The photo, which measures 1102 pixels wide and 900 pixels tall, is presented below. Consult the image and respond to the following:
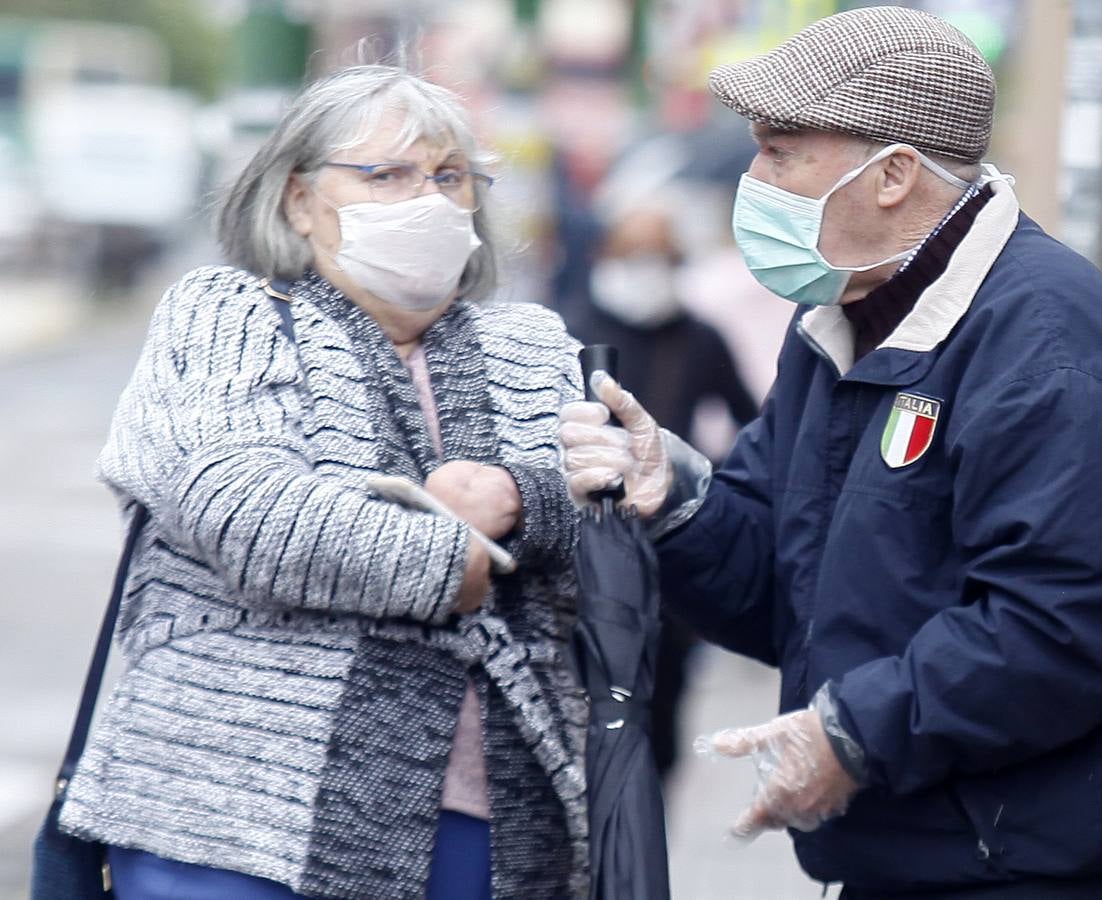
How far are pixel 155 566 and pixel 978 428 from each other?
1.21 meters

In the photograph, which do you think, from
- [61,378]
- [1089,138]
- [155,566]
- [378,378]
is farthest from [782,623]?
[61,378]

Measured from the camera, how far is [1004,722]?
7.63 ft

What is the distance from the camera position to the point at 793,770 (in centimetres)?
244

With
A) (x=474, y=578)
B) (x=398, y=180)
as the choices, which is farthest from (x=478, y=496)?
(x=398, y=180)

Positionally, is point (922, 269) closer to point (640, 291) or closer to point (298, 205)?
point (298, 205)

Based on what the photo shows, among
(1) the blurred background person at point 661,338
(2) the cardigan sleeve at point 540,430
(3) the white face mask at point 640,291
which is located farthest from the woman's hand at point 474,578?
(3) the white face mask at point 640,291

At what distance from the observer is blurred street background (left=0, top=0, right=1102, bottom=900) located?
495 cm

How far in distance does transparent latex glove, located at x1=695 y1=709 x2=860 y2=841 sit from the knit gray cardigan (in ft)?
1.05

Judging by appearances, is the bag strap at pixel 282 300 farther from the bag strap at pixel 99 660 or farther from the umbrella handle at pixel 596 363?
the umbrella handle at pixel 596 363

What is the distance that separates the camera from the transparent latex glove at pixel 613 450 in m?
2.69

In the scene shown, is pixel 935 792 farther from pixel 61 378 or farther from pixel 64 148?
pixel 64 148

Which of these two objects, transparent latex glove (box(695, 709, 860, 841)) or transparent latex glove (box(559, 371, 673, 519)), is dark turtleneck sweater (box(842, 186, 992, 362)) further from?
transparent latex glove (box(695, 709, 860, 841))

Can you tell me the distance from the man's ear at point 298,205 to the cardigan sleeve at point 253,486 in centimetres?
19

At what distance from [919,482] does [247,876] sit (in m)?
1.08
